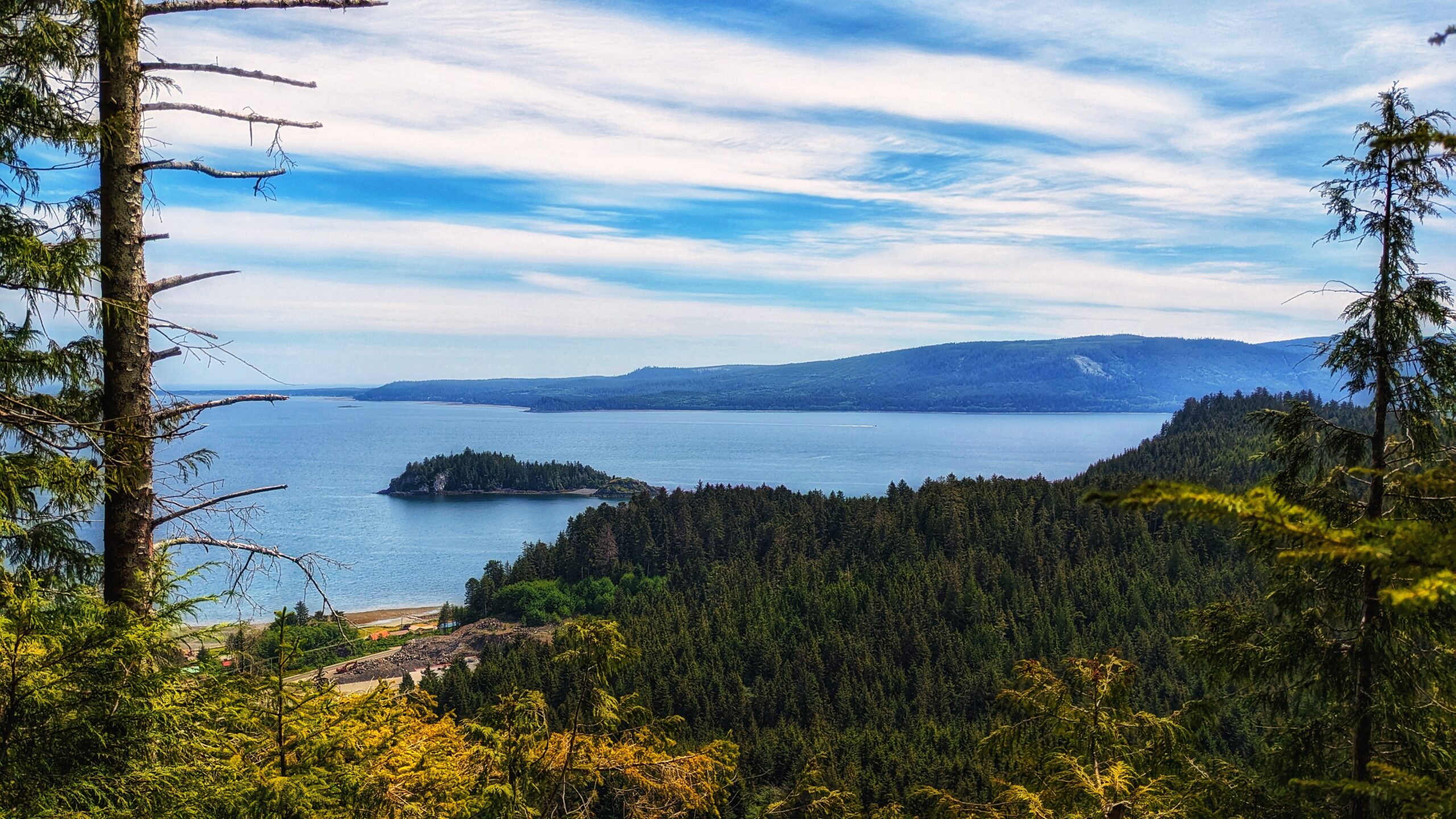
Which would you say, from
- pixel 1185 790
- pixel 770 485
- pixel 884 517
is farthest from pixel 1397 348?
pixel 770 485

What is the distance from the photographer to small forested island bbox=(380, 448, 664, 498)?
13450 centimetres

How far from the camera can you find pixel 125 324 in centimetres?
585

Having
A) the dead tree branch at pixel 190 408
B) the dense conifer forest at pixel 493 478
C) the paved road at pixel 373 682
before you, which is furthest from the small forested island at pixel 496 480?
A: the dead tree branch at pixel 190 408

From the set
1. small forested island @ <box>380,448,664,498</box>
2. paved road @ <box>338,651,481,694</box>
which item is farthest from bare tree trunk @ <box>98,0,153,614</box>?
small forested island @ <box>380,448,664,498</box>

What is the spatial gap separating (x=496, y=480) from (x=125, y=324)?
138 m

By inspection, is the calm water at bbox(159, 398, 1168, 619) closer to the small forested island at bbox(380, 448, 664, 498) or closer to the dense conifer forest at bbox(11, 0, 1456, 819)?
the small forested island at bbox(380, 448, 664, 498)

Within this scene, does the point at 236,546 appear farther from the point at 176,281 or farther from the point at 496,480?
the point at 496,480

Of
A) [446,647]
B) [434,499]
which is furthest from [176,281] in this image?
[434,499]

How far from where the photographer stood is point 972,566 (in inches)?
2504

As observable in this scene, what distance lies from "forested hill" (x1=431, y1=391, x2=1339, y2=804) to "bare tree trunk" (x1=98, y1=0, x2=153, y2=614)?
68.6ft

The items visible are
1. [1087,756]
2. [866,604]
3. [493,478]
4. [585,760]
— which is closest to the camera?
[1087,756]

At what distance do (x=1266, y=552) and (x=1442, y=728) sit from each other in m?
1.53

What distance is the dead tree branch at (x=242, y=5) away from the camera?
5594 millimetres

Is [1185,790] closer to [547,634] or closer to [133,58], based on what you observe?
[133,58]
